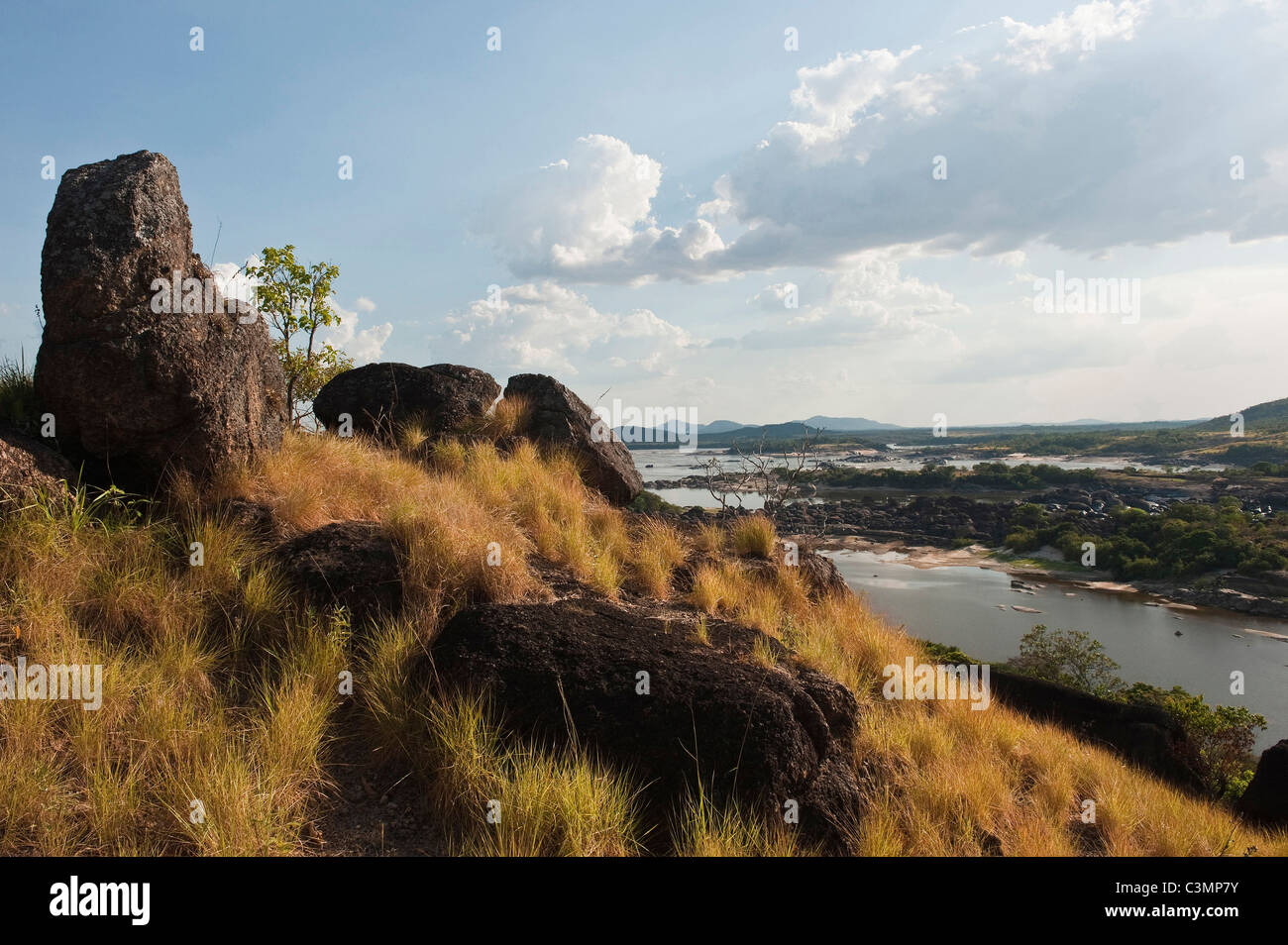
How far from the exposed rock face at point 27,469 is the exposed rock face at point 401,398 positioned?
584 centimetres

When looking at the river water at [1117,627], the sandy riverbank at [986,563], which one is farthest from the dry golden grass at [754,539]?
the sandy riverbank at [986,563]

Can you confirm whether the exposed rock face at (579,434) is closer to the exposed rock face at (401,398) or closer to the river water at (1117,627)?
the exposed rock face at (401,398)

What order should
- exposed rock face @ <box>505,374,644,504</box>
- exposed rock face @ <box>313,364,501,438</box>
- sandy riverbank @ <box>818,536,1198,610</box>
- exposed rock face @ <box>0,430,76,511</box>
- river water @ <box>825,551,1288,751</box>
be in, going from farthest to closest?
sandy riverbank @ <box>818,536,1198,610</box> → river water @ <box>825,551,1288,751</box> → exposed rock face @ <box>505,374,644,504</box> → exposed rock face @ <box>313,364,501,438</box> → exposed rock face @ <box>0,430,76,511</box>

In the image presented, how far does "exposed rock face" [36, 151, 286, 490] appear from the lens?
18.1 feet

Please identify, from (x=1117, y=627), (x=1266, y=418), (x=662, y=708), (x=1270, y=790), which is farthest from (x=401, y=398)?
(x=1266, y=418)

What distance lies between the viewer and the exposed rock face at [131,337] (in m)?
5.53

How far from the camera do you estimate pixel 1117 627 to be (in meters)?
47.3

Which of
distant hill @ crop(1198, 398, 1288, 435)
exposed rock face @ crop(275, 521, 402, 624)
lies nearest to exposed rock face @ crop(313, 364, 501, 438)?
exposed rock face @ crop(275, 521, 402, 624)

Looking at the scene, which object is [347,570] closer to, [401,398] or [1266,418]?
[401,398]

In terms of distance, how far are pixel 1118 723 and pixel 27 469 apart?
20029mm

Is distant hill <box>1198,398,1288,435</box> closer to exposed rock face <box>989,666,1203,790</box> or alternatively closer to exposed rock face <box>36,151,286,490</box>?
exposed rock face <box>989,666,1203,790</box>

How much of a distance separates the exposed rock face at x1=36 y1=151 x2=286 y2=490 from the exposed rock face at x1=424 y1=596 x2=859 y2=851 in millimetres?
3182

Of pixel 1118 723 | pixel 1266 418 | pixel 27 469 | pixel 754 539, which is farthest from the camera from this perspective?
pixel 1266 418
